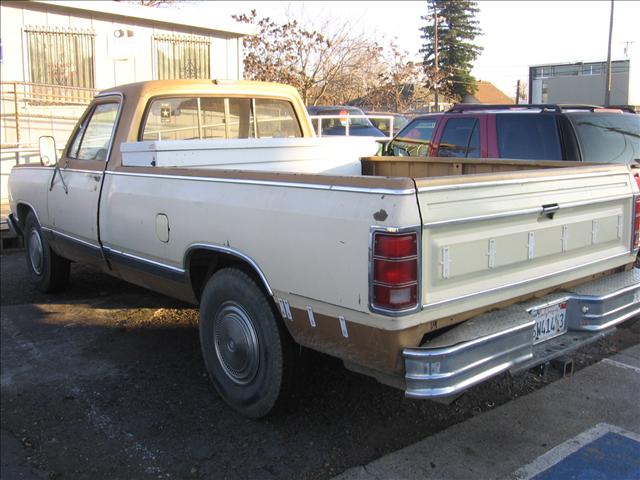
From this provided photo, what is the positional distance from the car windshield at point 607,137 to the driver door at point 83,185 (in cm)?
438

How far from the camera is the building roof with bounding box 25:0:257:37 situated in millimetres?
12000

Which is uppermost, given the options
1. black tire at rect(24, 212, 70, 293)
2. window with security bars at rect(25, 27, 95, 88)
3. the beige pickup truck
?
window with security bars at rect(25, 27, 95, 88)

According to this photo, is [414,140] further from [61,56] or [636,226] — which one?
[61,56]

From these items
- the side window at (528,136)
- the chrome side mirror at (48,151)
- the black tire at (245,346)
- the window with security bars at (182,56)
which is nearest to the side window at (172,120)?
the chrome side mirror at (48,151)

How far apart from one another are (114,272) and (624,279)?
3719mm

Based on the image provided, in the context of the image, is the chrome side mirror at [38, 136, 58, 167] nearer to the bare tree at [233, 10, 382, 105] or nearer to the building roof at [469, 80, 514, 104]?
the bare tree at [233, 10, 382, 105]

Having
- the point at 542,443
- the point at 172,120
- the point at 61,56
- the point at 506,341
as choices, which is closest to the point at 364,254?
the point at 506,341

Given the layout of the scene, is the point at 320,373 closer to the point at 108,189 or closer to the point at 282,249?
the point at 282,249

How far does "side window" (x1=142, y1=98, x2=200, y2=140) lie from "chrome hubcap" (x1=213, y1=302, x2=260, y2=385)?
2042mm

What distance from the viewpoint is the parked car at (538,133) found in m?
6.18

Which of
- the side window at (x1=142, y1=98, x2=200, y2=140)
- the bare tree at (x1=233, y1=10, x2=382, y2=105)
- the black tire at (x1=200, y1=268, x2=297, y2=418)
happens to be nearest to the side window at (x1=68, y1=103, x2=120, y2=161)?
the side window at (x1=142, y1=98, x2=200, y2=140)

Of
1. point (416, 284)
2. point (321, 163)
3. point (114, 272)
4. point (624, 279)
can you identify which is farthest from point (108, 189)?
point (624, 279)

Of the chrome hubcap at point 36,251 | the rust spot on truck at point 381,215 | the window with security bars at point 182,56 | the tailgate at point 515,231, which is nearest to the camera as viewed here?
the rust spot on truck at point 381,215

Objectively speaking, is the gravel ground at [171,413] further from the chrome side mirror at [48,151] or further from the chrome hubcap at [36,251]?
the chrome side mirror at [48,151]
